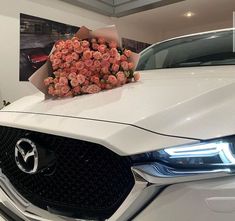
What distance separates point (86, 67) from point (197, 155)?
68 cm

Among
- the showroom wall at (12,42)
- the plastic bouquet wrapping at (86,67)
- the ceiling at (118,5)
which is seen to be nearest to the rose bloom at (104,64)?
the plastic bouquet wrapping at (86,67)

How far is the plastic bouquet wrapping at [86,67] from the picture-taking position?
1238 mm

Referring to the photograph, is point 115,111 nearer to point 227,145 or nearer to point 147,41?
point 227,145

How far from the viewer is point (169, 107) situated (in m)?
0.84

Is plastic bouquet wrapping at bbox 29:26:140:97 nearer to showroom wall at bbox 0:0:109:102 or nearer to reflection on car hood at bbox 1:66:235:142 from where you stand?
reflection on car hood at bbox 1:66:235:142

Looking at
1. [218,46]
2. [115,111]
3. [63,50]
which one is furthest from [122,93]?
[218,46]

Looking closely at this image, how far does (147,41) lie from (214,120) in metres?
6.39

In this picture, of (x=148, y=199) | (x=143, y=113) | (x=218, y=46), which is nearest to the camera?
(x=148, y=199)

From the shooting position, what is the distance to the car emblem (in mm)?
908

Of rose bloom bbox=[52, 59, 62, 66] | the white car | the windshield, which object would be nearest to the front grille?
the white car

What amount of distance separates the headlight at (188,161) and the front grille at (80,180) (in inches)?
2.3

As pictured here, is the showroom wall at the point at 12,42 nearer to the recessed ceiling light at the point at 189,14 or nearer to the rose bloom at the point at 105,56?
the recessed ceiling light at the point at 189,14

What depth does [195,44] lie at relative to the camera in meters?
2.02

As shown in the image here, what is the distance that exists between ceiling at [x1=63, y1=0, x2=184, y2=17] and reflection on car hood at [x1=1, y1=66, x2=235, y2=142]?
4.40 meters
